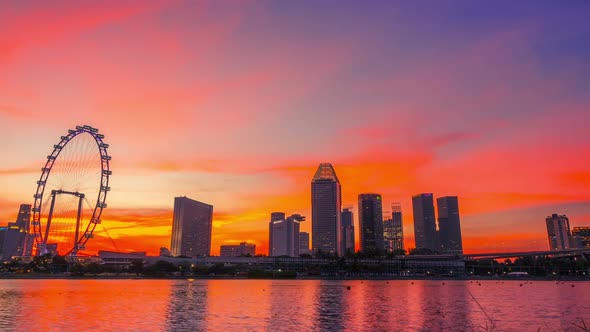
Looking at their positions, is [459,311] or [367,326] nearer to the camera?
[367,326]

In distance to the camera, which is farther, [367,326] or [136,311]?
[136,311]

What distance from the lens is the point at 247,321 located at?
60.7m

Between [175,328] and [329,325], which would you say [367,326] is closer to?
[329,325]

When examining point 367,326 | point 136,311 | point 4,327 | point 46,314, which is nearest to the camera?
point 4,327

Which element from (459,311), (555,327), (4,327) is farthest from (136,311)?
(555,327)

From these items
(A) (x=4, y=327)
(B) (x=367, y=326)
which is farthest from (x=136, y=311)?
(B) (x=367, y=326)

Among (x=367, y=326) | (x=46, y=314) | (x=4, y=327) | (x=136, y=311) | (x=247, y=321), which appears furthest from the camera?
(x=136, y=311)

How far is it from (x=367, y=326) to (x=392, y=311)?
2058 centimetres

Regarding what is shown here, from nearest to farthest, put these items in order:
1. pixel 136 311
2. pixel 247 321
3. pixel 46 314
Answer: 1. pixel 247 321
2. pixel 46 314
3. pixel 136 311

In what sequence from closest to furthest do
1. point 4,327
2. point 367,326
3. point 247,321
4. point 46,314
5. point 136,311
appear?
point 4,327
point 367,326
point 247,321
point 46,314
point 136,311

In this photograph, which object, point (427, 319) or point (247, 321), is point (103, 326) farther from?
point (427, 319)

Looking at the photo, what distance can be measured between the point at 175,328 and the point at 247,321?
11.0m

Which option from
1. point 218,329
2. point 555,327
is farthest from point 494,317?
point 218,329

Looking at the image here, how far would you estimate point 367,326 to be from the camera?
186 feet
